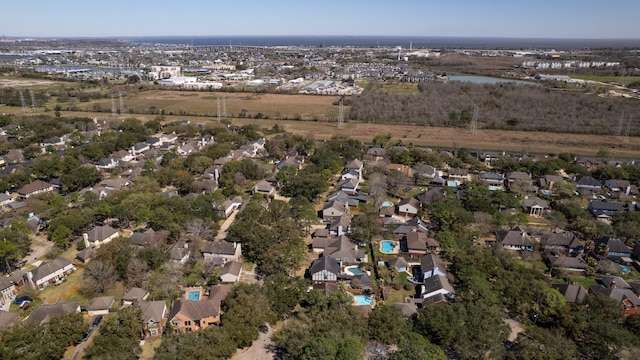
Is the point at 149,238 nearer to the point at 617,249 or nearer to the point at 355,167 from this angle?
the point at 355,167

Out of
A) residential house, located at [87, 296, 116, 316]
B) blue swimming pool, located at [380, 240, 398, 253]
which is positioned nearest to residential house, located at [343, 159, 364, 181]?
blue swimming pool, located at [380, 240, 398, 253]

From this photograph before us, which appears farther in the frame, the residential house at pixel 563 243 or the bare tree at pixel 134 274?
the residential house at pixel 563 243

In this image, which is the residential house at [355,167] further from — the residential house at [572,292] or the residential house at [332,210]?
the residential house at [572,292]

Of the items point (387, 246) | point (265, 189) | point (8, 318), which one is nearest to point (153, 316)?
point (8, 318)

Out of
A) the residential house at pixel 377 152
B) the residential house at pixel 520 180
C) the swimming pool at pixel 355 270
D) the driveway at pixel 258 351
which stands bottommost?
the driveway at pixel 258 351

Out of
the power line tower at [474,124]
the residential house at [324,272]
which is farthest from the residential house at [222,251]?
the power line tower at [474,124]

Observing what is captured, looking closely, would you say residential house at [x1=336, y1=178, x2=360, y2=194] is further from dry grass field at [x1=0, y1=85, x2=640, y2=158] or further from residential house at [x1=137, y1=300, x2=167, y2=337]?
residential house at [x1=137, y1=300, x2=167, y2=337]
